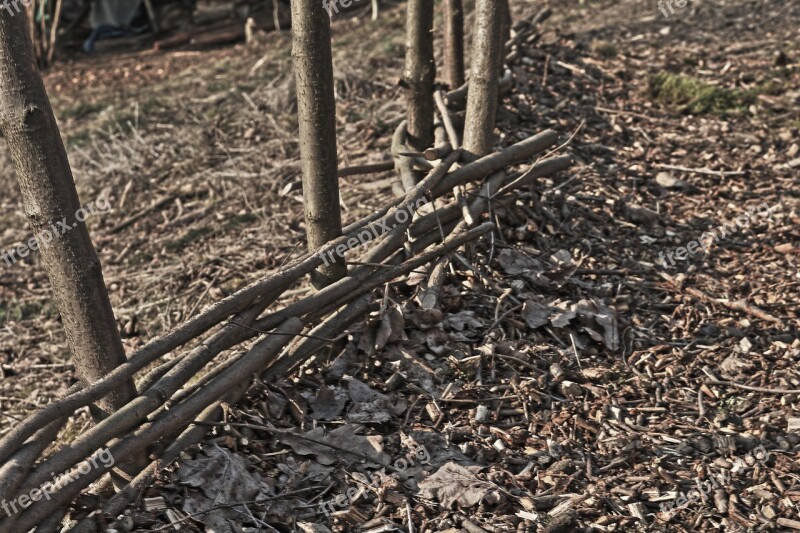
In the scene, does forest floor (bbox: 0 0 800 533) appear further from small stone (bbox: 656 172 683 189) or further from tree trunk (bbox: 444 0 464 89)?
tree trunk (bbox: 444 0 464 89)

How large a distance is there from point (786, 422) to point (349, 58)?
581 cm

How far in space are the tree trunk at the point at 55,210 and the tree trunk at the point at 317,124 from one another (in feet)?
3.78

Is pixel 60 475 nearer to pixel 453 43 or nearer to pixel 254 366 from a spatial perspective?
pixel 254 366

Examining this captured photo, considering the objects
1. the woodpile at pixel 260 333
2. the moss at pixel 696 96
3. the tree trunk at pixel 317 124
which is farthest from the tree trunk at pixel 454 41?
the tree trunk at pixel 317 124

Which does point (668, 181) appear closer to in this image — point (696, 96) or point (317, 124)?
point (696, 96)

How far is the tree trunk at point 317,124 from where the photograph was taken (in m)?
3.65

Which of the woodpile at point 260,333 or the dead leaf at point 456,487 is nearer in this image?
the woodpile at point 260,333

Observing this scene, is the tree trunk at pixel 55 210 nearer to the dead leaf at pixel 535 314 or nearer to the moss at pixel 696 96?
the dead leaf at pixel 535 314

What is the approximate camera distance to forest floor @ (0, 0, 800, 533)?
Answer: 132 inches

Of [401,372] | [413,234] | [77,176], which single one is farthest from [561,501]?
[77,176]

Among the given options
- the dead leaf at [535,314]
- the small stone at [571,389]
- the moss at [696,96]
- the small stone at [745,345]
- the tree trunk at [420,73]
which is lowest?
the small stone at [745,345]

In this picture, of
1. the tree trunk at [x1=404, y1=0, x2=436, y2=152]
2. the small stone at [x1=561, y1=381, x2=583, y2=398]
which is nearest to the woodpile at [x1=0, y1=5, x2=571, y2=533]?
the tree trunk at [x1=404, y1=0, x2=436, y2=152]

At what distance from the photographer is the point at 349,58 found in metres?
8.24

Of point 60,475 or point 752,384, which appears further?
point 752,384
